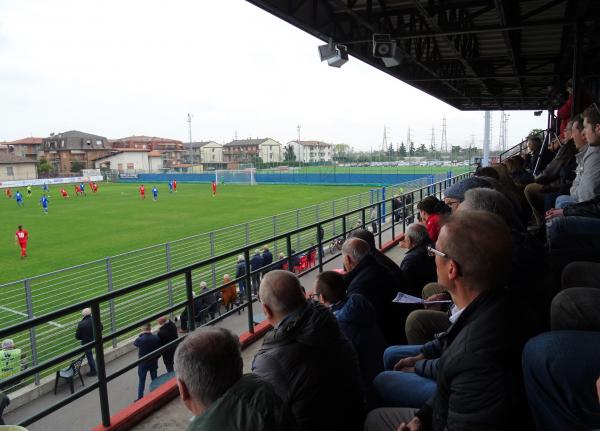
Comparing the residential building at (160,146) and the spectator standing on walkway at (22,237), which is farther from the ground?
the residential building at (160,146)

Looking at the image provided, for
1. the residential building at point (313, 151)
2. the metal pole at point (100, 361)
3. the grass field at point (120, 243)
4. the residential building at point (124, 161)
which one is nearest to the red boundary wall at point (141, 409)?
the metal pole at point (100, 361)

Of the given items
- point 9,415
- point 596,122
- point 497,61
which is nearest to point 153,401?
point 596,122

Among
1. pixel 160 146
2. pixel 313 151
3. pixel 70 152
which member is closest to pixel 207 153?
pixel 160 146

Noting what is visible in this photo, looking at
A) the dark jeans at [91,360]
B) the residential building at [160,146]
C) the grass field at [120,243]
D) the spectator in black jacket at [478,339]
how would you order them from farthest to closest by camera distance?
the residential building at [160,146] → the grass field at [120,243] → the dark jeans at [91,360] → the spectator in black jacket at [478,339]

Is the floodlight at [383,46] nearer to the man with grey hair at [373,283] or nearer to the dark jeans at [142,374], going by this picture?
the man with grey hair at [373,283]

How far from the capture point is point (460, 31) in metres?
7.00

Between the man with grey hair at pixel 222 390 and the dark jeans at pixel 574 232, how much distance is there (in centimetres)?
219

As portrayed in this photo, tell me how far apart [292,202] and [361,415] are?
118 feet

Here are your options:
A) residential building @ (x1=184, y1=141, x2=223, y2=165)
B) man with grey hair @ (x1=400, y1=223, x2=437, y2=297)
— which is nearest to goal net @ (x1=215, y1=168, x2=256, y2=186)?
residential building @ (x1=184, y1=141, x2=223, y2=165)

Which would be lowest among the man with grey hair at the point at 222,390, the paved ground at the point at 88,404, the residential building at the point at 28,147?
the paved ground at the point at 88,404

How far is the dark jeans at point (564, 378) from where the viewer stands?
1.14 metres

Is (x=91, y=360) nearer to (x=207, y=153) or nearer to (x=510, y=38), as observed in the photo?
(x=510, y=38)

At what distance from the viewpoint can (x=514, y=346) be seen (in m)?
1.34

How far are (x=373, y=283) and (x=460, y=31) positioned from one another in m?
5.40
